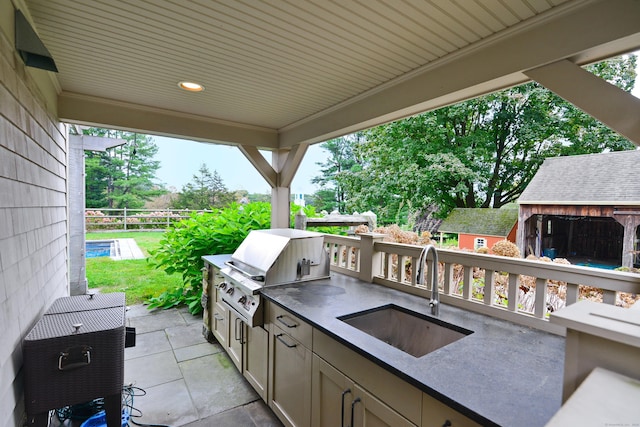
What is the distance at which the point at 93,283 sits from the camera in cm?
534

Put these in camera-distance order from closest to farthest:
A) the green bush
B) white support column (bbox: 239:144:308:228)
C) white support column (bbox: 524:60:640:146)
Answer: white support column (bbox: 524:60:640:146)
white support column (bbox: 239:144:308:228)
the green bush

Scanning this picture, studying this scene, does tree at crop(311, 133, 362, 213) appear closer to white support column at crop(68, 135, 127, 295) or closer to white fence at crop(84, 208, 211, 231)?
white fence at crop(84, 208, 211, 231)

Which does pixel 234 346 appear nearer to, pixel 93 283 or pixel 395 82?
pixel 395 82

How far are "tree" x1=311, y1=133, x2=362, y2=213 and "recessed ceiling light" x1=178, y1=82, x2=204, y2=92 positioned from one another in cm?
795

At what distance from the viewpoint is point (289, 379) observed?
75.5 inches

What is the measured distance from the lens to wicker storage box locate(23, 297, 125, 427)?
1.51 m

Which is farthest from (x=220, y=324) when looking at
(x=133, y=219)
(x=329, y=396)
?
(x=133, y=219)

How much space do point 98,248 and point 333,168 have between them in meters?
8.47

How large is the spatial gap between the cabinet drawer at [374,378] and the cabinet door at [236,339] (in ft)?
3.62

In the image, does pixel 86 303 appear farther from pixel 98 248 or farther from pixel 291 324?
pixel 98 248

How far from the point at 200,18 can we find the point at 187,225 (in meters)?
3.50

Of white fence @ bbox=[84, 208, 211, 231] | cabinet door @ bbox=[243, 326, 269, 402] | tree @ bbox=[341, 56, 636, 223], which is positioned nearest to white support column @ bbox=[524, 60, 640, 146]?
tree @ bbox=[341, 56, 636, 223]

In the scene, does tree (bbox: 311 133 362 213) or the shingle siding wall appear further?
tree (bbox: 311 133 362 213)

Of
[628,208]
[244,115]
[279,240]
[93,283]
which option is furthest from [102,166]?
[628,208]
